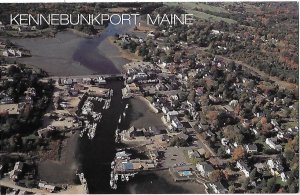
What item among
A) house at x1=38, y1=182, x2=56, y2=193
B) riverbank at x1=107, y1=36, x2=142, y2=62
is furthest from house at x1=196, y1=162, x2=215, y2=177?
riverbank at x1=107, y1=36, x2=142, y2=62

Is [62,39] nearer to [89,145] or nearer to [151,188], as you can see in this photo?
[89,145]

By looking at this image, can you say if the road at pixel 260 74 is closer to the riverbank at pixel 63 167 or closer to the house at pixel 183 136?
the house at pixel 183 136

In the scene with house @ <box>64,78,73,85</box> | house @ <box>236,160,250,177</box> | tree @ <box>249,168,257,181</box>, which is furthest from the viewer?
house @ <box>64,78,73,85</box>

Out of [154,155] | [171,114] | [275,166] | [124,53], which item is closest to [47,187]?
[154,155]

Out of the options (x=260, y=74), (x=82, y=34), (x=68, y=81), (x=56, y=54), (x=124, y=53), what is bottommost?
(x=260, y=74)

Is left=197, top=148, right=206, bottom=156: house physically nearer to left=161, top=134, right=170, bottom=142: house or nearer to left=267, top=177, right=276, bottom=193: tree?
left=161, top=134, right=170, bottom=142: house

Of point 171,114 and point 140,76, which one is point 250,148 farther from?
point 140,76

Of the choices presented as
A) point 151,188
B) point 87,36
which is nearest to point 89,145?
point 151,188

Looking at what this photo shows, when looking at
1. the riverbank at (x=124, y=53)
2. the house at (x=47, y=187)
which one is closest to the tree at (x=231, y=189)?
the house at (x=47, y=187)
